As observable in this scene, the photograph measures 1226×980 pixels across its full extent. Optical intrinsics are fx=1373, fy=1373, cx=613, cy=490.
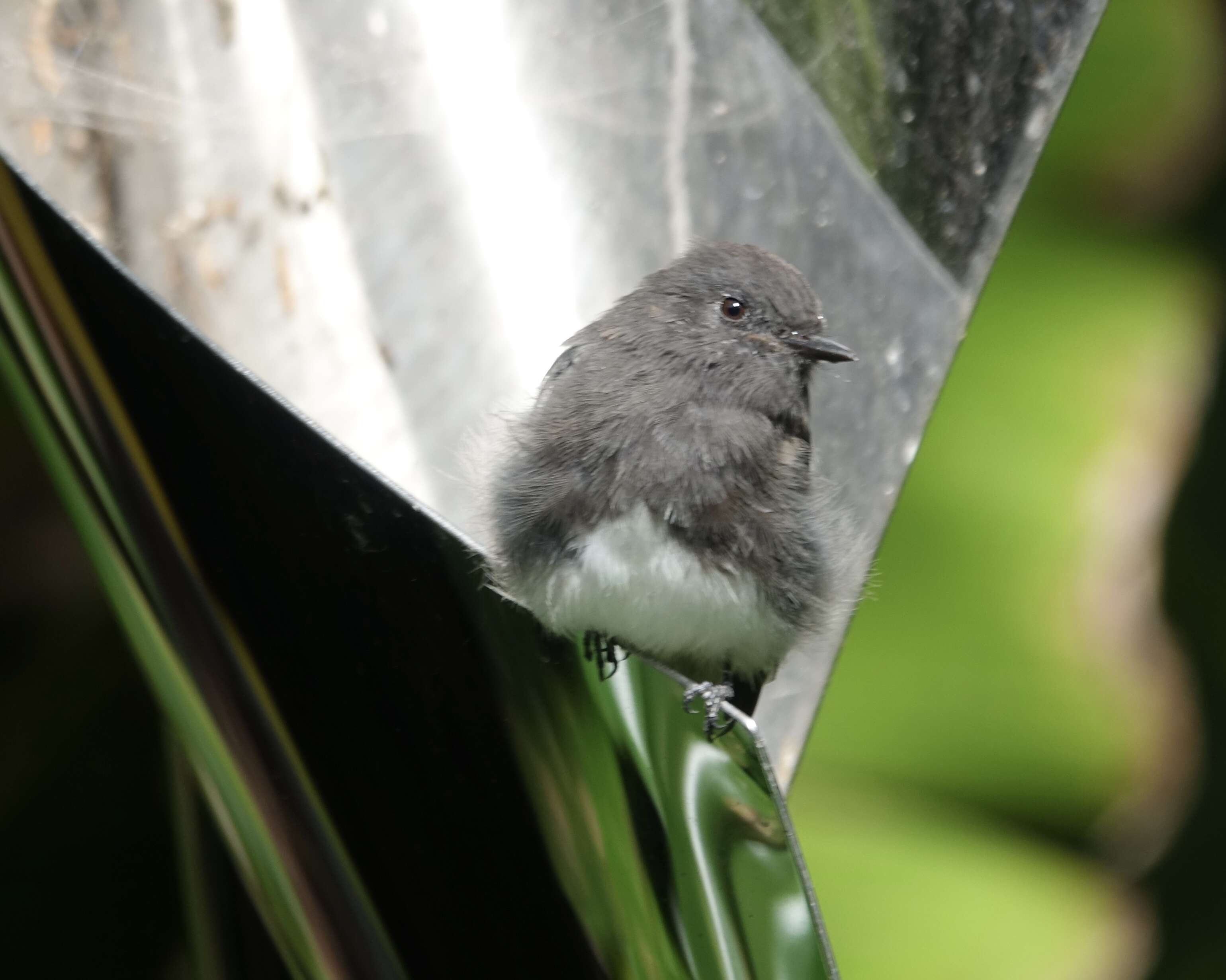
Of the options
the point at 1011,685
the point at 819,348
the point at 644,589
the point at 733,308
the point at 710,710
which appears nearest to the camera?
the point at 710,710

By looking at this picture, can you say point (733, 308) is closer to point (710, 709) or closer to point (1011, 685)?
point (1011, 685)

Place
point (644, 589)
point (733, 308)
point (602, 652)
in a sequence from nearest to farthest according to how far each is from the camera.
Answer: point (602, 652)
point (644, 589)
point (733, 308)

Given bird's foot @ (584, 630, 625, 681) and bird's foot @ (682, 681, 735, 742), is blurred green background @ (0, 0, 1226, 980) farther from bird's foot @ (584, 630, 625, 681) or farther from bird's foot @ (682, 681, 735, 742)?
bird's foot @ (682, 681, 735, 742)

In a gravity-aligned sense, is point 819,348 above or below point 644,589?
above

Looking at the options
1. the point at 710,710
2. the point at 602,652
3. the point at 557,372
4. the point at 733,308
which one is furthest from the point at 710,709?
the point at 733,308

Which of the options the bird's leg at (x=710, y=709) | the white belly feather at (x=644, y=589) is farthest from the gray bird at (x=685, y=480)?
the bird's leg at (x=710, y=709)

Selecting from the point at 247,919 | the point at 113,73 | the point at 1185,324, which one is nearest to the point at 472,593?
the point at 247,919
